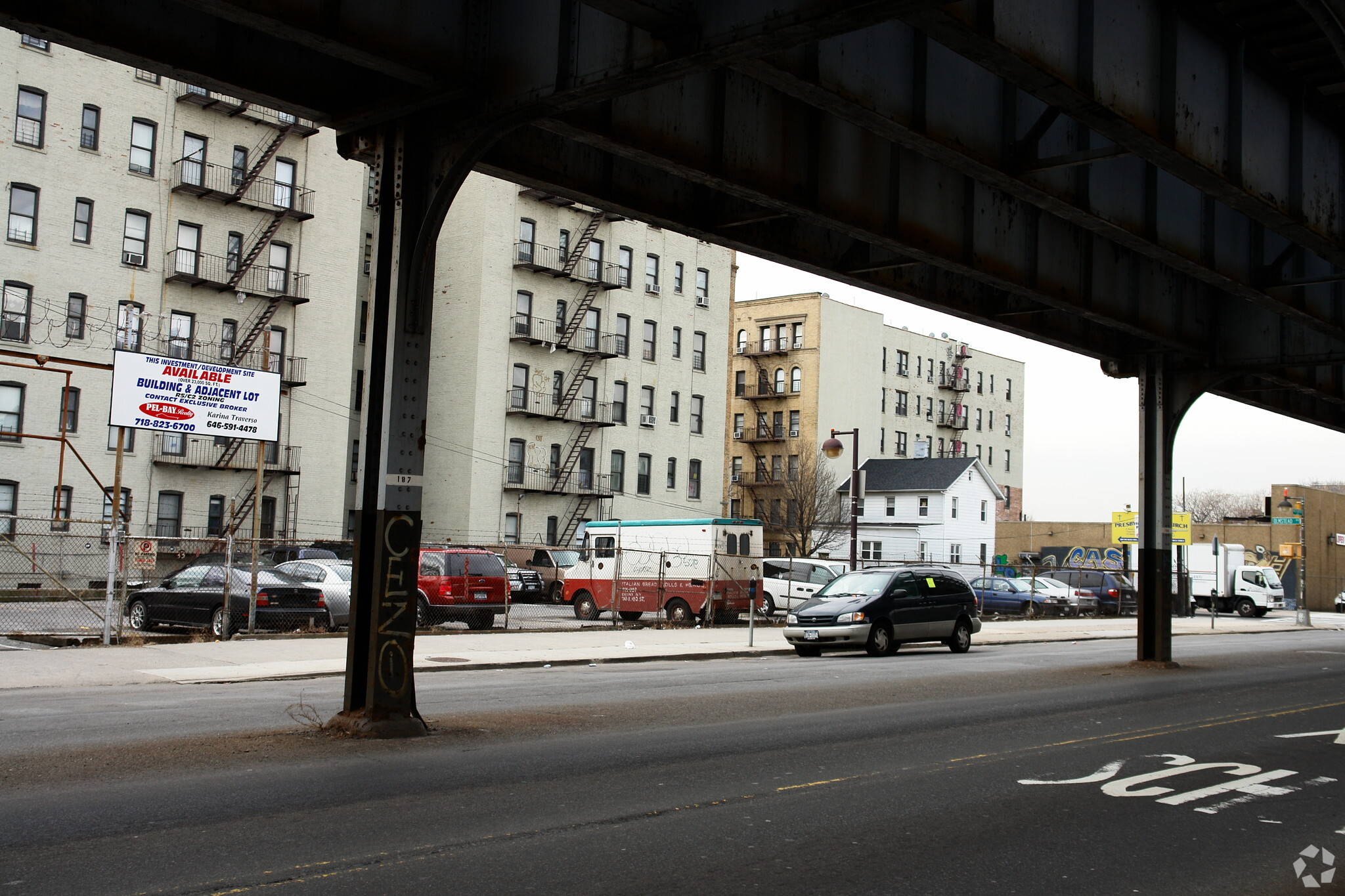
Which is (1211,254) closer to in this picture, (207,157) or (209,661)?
(209,661)

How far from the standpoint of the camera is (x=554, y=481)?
53.7 meters

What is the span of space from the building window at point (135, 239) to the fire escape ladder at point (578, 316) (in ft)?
60.0

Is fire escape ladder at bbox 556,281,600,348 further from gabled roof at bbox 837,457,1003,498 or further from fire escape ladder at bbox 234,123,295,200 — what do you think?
gabled roof at bbox 837,457,1003,498

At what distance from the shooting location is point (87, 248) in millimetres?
39531

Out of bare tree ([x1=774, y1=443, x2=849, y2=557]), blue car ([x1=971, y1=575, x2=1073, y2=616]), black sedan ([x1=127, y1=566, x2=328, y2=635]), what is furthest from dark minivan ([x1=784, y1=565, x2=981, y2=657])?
bare tree ([x1=774, y1=443, x2=849, y2=557])

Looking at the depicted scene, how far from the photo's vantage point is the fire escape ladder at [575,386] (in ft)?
177

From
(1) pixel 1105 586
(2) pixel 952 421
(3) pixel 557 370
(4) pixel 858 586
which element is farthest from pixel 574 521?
(2) pixel 952 421

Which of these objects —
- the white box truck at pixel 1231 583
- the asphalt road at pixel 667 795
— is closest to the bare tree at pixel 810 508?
the white box truck at pixel 1231 583

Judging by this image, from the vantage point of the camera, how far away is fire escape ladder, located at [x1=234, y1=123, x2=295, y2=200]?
42719 mm

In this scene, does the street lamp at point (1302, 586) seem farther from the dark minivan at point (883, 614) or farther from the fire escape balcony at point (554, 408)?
the fire escape balcony at point (554, 408)

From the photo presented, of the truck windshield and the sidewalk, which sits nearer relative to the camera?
the sidewalk

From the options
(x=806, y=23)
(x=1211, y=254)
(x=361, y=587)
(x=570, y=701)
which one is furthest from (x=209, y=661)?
(x=1211, y=254)

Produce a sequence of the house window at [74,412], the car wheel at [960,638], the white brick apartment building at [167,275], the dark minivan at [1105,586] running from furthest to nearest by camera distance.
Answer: the dark minivan at [1105,586]
the house window at [74,412]
the white brick apartment building at [167,275]
the car wheel at [960,638]

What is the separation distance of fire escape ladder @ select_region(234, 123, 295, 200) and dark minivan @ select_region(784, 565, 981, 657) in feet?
94.4
